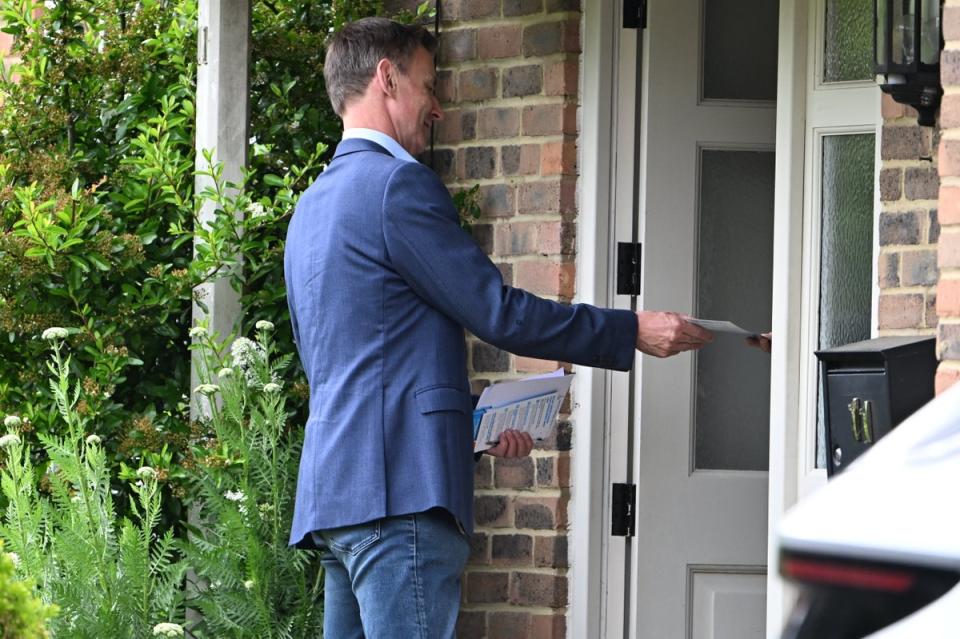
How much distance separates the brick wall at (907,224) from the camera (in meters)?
3.97

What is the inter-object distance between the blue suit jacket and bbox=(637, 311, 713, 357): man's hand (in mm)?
302

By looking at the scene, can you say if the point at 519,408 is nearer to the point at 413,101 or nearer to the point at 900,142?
the point at 413,101

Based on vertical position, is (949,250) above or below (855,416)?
above

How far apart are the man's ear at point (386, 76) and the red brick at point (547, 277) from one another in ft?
3.45

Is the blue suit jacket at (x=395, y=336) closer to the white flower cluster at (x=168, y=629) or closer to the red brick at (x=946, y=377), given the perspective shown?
the white flower cluster at (x=168, y=629)

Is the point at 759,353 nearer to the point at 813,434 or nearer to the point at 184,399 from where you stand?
the point at 813,434

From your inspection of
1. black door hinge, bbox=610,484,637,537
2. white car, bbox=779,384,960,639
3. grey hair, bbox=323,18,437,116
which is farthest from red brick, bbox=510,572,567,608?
white car, bbox=779,384,960,639

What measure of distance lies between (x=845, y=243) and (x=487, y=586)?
1443 millimetres

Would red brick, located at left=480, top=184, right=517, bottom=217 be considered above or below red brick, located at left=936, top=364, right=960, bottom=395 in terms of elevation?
above

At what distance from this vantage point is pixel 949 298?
339 centimetres

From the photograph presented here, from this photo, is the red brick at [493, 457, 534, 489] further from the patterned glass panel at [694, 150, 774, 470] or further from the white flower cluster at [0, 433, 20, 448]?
the white flower cluster at [0, 433, 20, 448]

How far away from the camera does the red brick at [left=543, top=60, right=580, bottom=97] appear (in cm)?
472

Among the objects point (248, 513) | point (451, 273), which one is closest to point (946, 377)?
point (451, 273)

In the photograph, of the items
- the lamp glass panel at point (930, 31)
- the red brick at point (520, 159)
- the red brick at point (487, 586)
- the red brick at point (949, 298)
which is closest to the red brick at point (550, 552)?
the red brick at point (487, 586)
